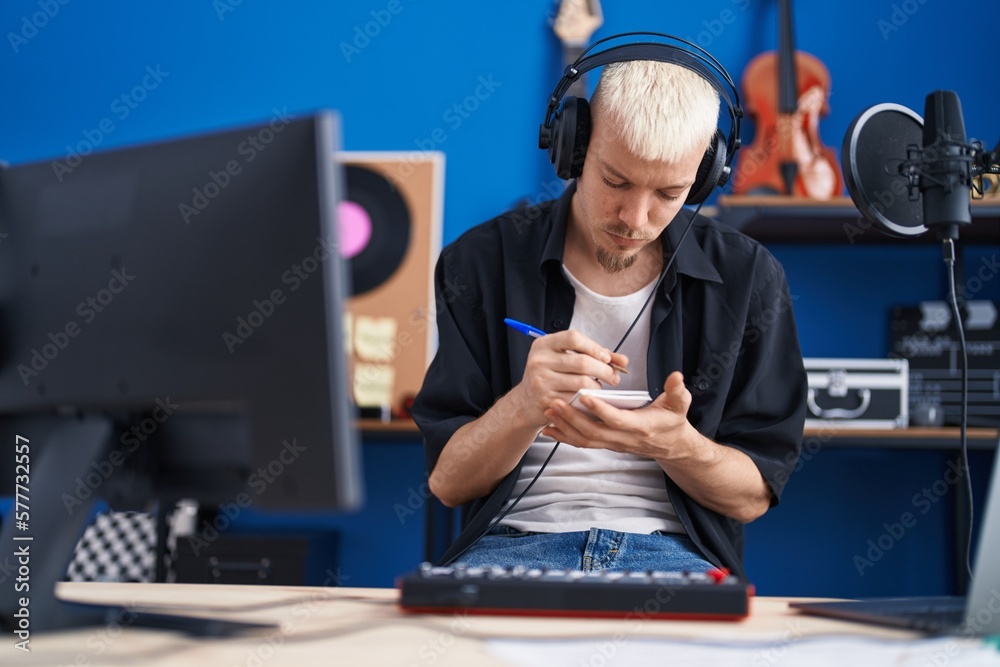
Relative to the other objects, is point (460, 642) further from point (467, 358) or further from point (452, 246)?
point (452, 246)

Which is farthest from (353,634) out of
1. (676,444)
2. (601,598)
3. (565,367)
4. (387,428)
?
(387,428)

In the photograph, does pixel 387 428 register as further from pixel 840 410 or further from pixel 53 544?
pixel 53 544

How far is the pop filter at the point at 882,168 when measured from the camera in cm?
135

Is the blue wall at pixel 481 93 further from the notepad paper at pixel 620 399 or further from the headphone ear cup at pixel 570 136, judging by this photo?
the notepad paper at pixel 620 399

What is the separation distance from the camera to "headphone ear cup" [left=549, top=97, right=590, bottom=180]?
1.42 meters

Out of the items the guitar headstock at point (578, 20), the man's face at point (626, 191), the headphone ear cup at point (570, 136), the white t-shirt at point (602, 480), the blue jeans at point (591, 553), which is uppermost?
the guitar headstock at point (578, 20)

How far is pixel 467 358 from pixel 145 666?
867 mm

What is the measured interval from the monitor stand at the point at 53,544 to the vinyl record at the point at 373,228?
6.55 ft

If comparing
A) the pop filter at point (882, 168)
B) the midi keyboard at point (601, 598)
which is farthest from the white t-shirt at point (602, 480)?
the midi keyboard at point (601, 598)

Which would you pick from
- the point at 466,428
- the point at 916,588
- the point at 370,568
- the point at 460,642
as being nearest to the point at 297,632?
the point at 460,642

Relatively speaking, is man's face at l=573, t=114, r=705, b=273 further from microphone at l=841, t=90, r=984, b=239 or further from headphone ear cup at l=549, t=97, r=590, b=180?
microphone at l=841, t=90, r=984, b=239

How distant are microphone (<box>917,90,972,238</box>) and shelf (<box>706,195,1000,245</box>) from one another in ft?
3.62

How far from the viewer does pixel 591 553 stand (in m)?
1.26

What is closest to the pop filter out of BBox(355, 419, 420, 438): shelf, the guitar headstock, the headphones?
the headphones
